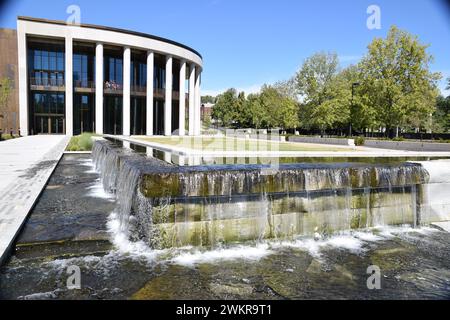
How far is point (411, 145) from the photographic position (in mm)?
27969

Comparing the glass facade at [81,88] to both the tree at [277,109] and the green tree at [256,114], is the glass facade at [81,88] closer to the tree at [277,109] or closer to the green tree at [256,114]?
the tree at [277,109]

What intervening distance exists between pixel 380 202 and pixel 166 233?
5421 mm

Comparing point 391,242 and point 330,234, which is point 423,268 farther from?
point 330,234

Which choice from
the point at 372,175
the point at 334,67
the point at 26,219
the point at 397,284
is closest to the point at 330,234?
the point at 372,175

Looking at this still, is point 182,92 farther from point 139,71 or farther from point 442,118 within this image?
point 442,118

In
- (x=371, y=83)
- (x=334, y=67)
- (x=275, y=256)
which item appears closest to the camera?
(x=275, y=256)

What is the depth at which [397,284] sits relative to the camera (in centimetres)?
542

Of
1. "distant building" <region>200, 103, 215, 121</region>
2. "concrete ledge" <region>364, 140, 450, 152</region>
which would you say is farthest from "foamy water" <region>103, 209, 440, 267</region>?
"distant building" <region>200, 103, 215, 121</region>

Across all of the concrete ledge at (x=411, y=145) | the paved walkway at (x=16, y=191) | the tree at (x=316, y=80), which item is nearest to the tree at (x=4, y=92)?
the paved walkway at (x=16, y=191)

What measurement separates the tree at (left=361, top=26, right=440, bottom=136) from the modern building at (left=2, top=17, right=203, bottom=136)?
29710 mm

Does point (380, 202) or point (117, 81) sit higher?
point (117, 81)

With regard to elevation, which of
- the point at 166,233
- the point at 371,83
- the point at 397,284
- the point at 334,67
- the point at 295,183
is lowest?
the point at 397,284

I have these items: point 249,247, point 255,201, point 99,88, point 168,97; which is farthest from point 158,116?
point 249,247

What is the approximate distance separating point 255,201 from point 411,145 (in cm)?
2538
